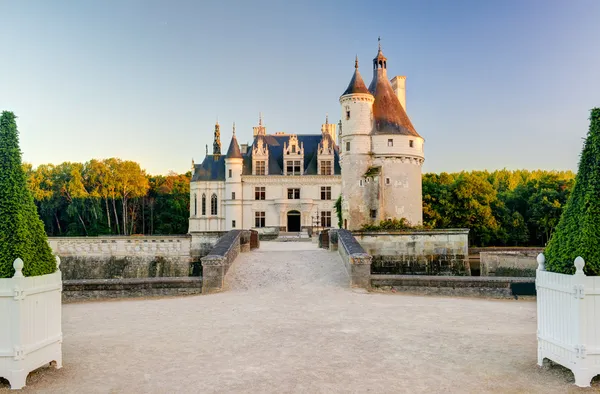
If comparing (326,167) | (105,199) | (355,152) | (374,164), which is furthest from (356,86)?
(105,199)

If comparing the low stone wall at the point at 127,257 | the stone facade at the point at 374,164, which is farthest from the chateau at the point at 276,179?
the low stone wall at the point at 127,257

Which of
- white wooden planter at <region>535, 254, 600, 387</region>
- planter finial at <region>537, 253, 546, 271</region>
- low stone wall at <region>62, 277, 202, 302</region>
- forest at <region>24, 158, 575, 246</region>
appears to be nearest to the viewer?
white wooden planter at <region>535, 254, 600, 387</region>

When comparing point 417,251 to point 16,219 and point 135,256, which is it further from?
point 16,219

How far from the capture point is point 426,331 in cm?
831

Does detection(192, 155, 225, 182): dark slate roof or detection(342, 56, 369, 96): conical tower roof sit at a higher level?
detection(342, 56, 369, 96): conical tower roof

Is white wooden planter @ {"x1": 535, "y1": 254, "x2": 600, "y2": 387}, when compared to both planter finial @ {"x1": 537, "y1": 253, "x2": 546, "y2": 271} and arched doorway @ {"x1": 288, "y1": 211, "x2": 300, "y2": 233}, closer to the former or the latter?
planter finial @ {"x1": 537, "y1": 253, "x2": 546, "y2": 271}

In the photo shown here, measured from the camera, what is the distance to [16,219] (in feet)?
21.0

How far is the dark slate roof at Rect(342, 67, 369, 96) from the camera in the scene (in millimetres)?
35812

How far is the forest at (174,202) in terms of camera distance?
45938 millimetres

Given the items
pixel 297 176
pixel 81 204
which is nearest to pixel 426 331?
pixel 297 176

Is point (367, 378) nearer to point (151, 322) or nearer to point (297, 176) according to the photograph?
point (151, 322)

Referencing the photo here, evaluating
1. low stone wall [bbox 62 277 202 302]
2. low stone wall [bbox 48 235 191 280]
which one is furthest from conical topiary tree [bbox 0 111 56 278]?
low stone wall [bbox 48 235 191 280]

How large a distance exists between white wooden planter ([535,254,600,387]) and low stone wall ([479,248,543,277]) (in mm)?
20940

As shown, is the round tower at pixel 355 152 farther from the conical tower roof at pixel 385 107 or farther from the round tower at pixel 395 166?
the conical tower roof at pixel 385 107
